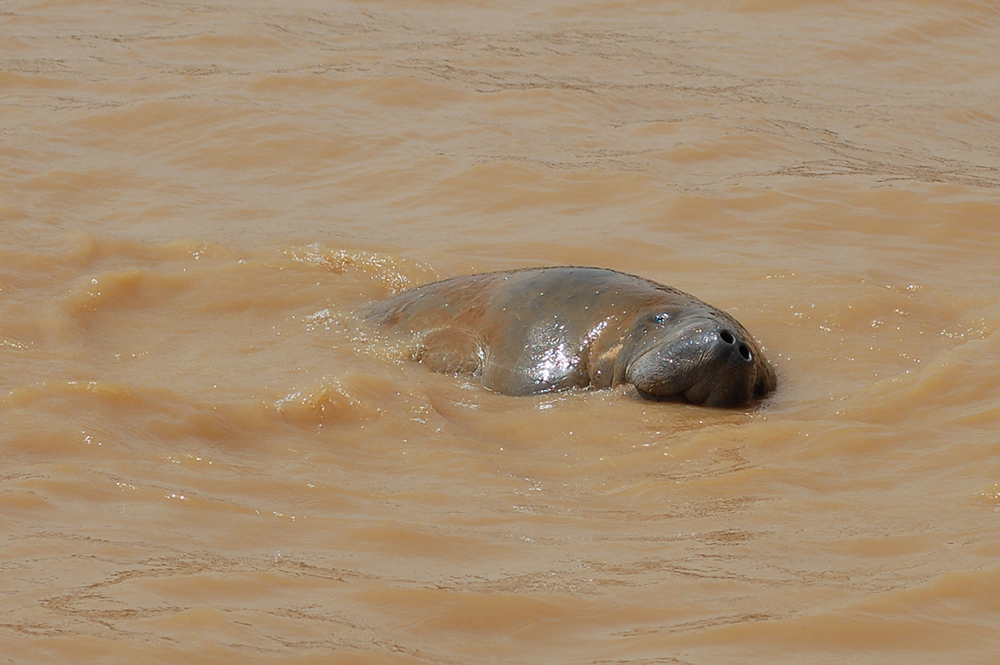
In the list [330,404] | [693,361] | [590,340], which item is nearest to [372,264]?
[590,340]

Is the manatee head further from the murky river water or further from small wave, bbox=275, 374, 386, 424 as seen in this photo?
small wave, bbox=275, 374, 386, 424

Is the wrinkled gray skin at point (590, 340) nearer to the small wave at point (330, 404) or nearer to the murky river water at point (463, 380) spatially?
the murky river water at point (463, 380)

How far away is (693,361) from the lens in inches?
201

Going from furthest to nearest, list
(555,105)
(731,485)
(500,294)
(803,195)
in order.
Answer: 1. (555,105)
2. (803,195)
3. (500,294)
4. (731,485)

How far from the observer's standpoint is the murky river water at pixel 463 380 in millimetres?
3260

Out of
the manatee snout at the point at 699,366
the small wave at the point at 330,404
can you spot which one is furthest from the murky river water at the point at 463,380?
the manatee snout at the point at 699,366

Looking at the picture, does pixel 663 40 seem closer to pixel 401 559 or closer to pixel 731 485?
pixel 731 485

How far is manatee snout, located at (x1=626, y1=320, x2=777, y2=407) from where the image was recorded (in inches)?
201

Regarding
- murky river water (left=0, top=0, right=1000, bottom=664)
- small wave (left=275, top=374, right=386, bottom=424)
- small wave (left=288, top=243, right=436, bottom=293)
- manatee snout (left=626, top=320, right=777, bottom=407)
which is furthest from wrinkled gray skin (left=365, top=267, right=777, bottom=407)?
small wave (left=288, top=243, right=436, bottom=293)

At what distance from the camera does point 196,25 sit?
10883 millimetres

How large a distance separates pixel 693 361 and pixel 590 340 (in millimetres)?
439

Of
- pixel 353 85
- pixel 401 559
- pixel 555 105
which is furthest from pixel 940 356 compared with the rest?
pixel 353 85

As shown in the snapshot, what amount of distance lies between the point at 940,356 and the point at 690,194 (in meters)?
2.47

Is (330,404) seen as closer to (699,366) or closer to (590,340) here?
(590,340)
